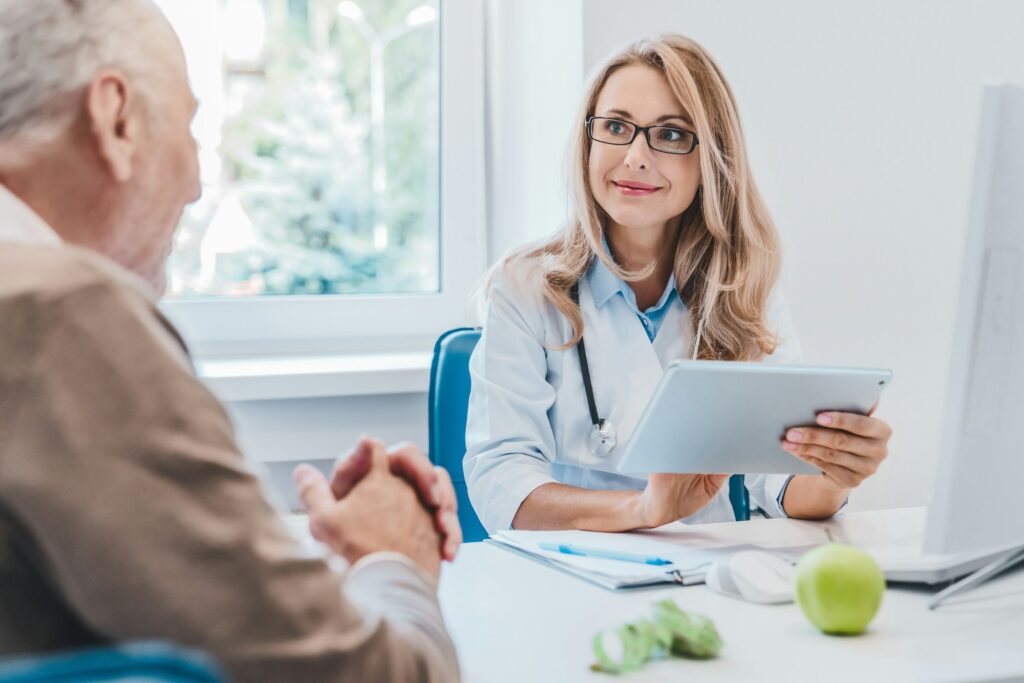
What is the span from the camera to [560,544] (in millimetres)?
1327

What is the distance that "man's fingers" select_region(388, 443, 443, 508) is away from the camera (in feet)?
3.15

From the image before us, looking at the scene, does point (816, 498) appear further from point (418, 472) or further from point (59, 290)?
point (59, 290)

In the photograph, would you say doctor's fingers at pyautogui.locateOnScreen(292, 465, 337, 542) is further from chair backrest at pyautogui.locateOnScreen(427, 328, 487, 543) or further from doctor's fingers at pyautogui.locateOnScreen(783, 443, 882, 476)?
chair backrest at pyautogui.locateOnScreen(427, 328, 487, 543)

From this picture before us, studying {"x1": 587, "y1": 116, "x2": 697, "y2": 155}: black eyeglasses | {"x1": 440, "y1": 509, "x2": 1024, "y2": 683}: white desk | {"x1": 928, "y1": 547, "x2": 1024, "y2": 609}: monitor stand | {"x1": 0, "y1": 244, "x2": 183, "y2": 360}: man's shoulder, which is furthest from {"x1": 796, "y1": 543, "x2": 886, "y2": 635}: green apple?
{"x1": 587, "y1": 116, "x2": 697, "y2": 155}: black eyeglasses

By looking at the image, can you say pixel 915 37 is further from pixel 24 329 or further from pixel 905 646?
pixel 24 329

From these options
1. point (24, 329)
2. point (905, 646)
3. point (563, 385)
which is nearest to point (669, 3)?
point (563, 385)

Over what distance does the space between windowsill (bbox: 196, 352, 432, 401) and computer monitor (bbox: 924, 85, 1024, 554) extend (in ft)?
4.59

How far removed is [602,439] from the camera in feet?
5.95

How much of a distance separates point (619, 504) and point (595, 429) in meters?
0.31

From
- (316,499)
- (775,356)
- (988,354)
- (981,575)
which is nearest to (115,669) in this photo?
(316,499)

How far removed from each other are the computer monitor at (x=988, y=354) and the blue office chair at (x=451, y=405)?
89 centimetres

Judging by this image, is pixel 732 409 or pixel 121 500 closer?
pixel 121 500

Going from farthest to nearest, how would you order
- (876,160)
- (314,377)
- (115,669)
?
(876,160) → (314,377) → (115,669)

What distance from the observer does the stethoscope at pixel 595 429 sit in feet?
5.96
